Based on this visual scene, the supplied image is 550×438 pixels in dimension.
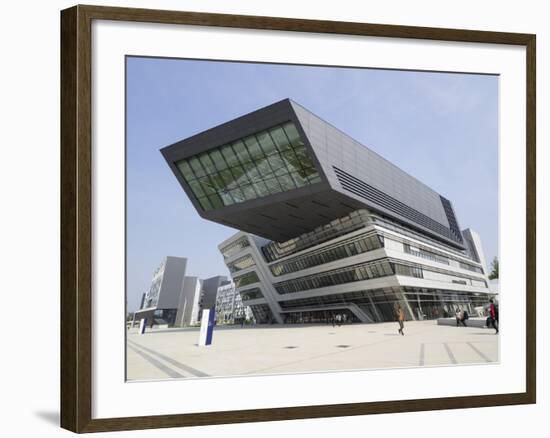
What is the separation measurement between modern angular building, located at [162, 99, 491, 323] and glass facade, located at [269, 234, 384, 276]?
0.25 ft

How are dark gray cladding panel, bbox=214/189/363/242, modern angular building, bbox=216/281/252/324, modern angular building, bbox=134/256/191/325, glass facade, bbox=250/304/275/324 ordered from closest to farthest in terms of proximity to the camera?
dark gray cladding panel, bbox=214/189/363/242 < glass facade, bbox=250/304/275/324 < modern angular building, bbox=134/256/191/325 < modern angular building, bbox=216/281/252/324

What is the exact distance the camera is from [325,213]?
1718 inches

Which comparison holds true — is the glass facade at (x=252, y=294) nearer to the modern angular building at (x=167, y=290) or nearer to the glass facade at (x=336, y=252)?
the glass facade at (x=336, y=252)

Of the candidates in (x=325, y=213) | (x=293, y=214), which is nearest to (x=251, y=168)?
(x=293, y=214)

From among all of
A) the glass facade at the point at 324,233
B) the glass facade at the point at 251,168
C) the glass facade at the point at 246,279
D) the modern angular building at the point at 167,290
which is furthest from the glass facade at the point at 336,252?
the modern angular building at the point at 167,290

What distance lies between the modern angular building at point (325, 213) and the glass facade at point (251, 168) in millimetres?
64

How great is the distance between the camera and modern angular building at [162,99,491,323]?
37.7m

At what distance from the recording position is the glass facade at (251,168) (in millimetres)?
37094

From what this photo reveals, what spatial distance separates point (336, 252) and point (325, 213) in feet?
12.4

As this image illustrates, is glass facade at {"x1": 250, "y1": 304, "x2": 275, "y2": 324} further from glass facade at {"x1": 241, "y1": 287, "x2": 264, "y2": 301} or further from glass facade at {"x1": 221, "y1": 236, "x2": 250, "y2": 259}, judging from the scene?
glass facade at {"x1": 221, "y1": 236, "x2": 250, "y2": 259}

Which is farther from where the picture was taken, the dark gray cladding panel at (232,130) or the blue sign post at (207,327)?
the dark gray cladding panel at (232,130)

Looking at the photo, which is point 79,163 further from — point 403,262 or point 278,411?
point 403,262

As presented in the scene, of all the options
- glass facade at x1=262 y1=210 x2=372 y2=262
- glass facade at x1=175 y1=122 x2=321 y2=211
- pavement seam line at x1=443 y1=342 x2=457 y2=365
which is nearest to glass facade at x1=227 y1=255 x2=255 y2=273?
glass facade at x1=262 y1=210 x2=372 y2=262

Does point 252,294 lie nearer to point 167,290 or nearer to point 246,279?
point 246,279
